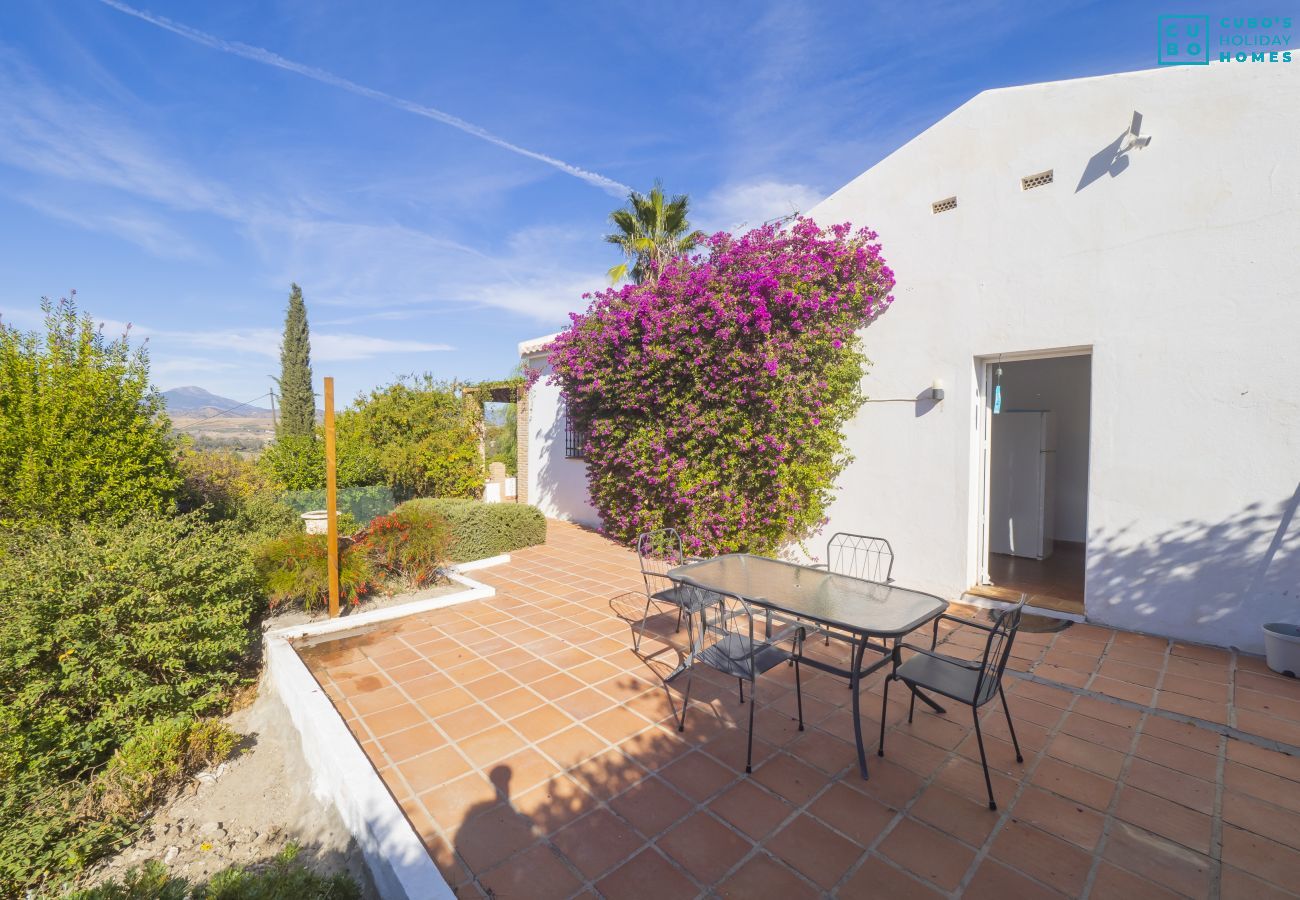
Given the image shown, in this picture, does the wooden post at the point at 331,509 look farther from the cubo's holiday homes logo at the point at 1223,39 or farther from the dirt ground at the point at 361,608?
the cubo's holiday homes logo at the point at 1223,39

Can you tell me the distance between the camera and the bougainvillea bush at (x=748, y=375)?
593 centimetres

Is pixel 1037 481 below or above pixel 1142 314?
below

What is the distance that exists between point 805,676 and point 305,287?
24.6m

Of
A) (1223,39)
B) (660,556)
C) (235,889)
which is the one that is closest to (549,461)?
(660,556)

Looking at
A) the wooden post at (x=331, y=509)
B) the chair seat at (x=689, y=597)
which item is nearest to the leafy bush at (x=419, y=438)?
the wooden post at (x=331, y=509)

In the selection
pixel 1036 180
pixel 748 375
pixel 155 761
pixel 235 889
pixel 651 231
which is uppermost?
pixel 651 231

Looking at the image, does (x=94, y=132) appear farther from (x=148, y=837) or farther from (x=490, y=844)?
(x=490, y=844)

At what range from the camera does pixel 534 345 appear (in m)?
11.5

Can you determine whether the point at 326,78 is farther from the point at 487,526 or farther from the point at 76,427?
the point at 487,526

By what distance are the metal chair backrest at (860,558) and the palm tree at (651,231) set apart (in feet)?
30.3

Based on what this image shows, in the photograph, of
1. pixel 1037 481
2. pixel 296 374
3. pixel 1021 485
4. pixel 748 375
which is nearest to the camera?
pixel 748 375

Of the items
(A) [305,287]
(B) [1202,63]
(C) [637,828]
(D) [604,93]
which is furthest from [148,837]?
(A) [305,287]

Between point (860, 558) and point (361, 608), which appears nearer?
point (361, 608)

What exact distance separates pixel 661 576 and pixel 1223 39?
256 inches
